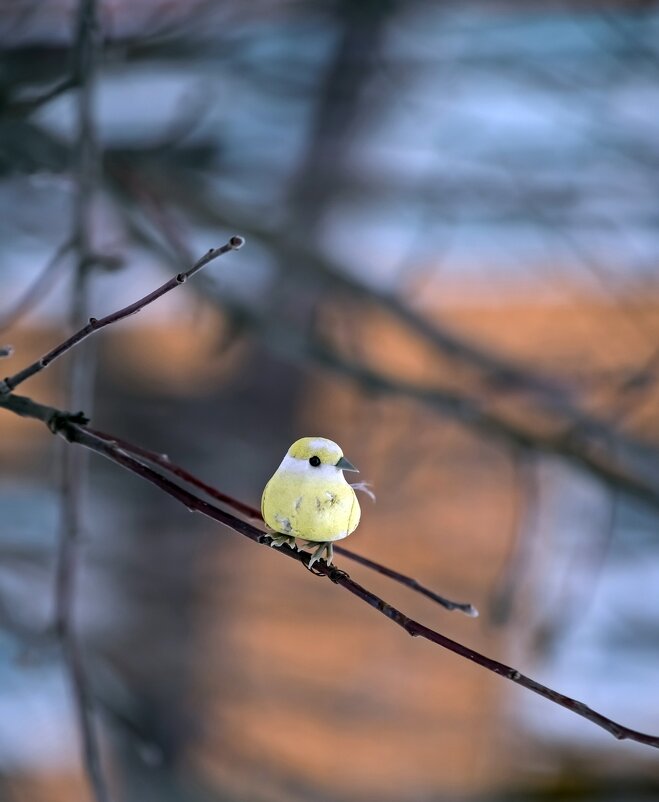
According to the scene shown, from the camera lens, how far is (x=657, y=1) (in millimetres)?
1931

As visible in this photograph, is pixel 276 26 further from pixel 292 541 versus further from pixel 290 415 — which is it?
pixel 292 541

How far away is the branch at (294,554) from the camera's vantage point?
0.39 m

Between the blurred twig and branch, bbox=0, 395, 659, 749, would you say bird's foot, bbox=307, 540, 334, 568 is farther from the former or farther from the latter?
the blurred twig

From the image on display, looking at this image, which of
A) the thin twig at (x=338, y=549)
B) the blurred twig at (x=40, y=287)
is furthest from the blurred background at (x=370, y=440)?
the thin twig at (x=338, y=549)

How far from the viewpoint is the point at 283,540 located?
0.48 meters

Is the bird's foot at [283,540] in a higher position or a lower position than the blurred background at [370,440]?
lower

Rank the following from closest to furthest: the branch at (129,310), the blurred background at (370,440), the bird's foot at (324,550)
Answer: the branch at (129,310) → the bird's foot at (324,550) → the blurred background at (370,440)

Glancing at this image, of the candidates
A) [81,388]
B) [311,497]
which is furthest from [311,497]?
[81,388]

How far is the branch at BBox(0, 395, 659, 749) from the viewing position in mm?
387

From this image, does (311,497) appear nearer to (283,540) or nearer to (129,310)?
(283,540)

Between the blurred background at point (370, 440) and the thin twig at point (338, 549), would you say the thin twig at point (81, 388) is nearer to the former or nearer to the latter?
the thin twig at point (338, 549)

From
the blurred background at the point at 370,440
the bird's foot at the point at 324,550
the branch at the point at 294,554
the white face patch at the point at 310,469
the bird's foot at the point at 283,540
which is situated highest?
the blurred background at the point at 370,440

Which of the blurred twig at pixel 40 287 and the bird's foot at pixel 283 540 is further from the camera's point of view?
the blurred twig at pixel 40 287

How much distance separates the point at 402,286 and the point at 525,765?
4.62ft
